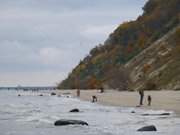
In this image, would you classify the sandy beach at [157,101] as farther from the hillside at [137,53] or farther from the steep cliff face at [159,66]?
the hillside at [137,53]

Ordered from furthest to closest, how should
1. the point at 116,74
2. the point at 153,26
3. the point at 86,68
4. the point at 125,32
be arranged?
the point at 86,68 → the point at 125,32 → the point at 153,26 → the point at 116,74

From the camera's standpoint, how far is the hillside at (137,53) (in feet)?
308

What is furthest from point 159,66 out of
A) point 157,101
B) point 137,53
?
point 157,101

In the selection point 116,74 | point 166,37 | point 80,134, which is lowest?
point 80,134

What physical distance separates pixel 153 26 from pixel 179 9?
1367 centimetres

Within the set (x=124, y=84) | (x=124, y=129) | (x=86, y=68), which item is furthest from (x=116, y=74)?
(x=124, y=129)

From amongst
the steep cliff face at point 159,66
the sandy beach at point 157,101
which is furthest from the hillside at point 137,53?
the sandy beach at point 157,101

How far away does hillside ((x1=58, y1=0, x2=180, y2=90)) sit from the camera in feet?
308

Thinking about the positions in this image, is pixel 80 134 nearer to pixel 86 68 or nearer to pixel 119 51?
pixel 119 51

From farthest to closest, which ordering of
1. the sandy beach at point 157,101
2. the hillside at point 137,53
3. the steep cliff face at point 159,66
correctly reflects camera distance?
the hillside at point 137,53, the steep cliff face at point 159,66, the sandy beach at point 157,101

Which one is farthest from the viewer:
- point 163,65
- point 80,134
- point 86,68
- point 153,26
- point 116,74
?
point 86,68

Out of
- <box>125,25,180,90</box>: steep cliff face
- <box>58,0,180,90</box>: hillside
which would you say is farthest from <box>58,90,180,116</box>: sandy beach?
<box>58,0,180,90</box>: hillside

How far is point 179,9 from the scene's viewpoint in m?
119

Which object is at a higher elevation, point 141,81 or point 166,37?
point 166,37
